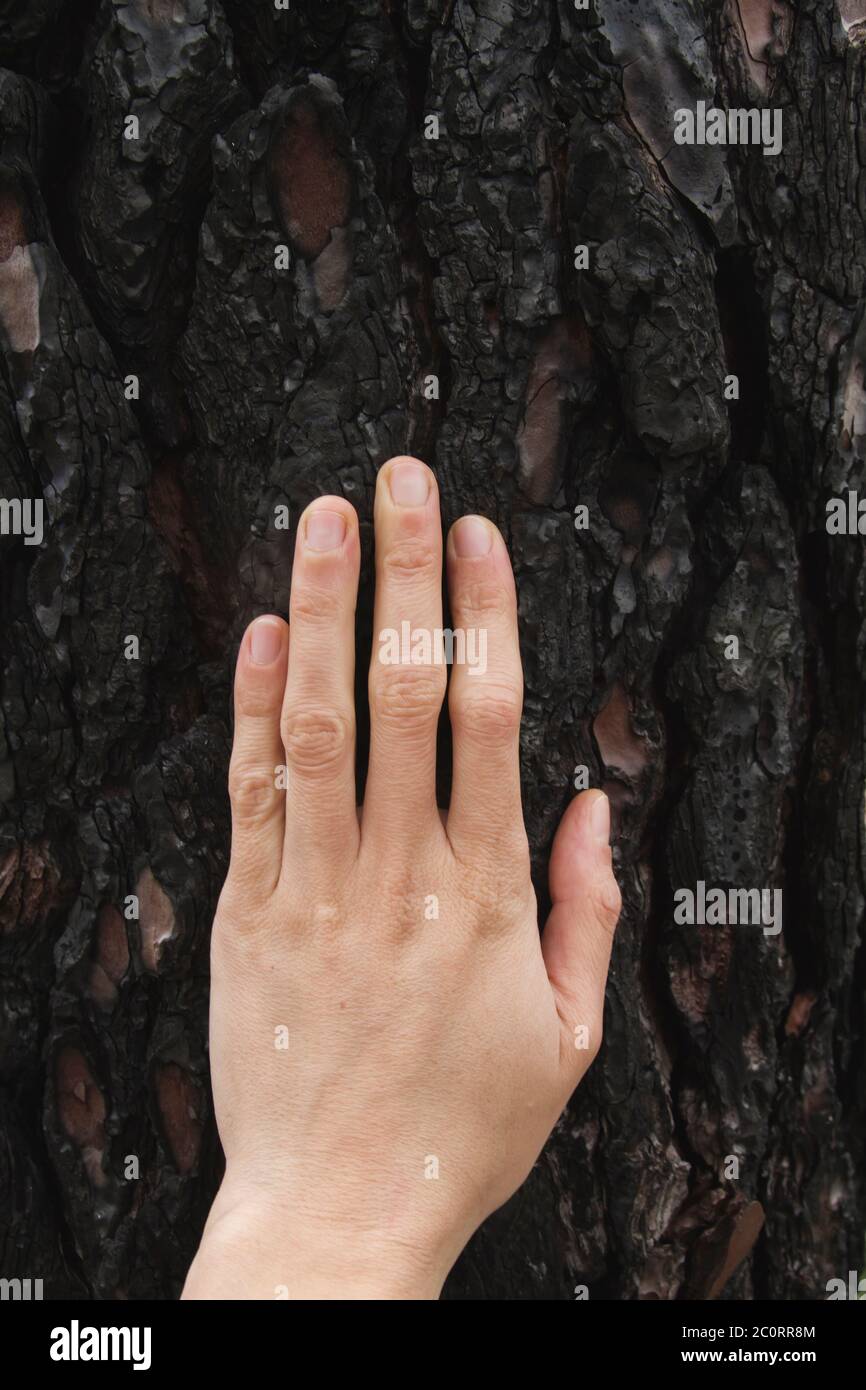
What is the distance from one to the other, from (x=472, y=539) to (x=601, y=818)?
481 mm

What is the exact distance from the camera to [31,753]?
157 cm

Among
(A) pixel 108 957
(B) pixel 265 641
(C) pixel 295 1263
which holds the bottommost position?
(C) pixel 295 1263

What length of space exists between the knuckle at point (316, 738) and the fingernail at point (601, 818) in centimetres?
43

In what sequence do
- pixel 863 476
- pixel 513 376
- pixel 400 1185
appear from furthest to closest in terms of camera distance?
pixel 863 476 < pixel 513 376 < pixel 400 1185

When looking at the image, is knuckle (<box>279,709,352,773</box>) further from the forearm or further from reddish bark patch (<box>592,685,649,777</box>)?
the forearm

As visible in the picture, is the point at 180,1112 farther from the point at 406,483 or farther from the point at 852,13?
the point at 852,13

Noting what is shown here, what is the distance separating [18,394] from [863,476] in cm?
130

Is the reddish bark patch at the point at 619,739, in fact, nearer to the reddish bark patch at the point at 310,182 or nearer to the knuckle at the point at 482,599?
the knuckle at the point at 482,599

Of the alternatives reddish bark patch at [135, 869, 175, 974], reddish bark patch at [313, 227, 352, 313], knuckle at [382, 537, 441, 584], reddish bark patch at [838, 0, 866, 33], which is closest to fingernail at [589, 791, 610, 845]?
knuckle at [382, 537, 441, 584]

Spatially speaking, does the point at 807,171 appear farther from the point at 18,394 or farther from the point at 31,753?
the point at 31,753

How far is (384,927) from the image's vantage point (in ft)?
4.61

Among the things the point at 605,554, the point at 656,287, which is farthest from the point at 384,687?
the point at 656,287

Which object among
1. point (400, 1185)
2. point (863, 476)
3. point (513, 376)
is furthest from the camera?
point (863, 476)

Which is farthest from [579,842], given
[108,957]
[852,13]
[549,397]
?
[852,13]
